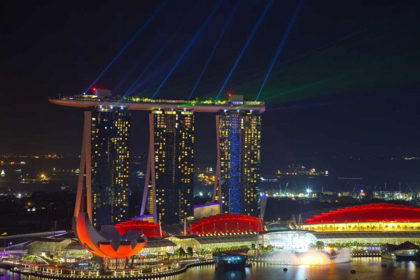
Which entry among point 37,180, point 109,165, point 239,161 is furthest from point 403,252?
point 37,180

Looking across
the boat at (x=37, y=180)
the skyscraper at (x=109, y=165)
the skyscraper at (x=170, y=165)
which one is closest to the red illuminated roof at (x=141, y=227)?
the skyscraper at (x=109, y=165)

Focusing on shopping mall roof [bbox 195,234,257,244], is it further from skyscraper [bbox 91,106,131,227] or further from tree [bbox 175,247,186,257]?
skyscraper [bbox 91,106,131,227]

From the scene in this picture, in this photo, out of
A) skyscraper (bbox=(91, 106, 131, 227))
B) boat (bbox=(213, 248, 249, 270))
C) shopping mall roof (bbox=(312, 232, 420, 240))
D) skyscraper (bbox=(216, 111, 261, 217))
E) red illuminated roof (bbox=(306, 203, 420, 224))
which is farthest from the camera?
skyscraper (bbox=(216, 111, 261, 217))

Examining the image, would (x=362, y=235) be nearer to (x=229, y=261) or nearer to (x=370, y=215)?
(x=370, y=215)

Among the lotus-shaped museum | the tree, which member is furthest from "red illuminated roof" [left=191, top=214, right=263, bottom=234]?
the lotus-shaped museum

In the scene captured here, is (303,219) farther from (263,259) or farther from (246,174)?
(263,259)

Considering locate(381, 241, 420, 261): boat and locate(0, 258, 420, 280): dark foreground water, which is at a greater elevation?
locate(381, 241, 420, 261): boat

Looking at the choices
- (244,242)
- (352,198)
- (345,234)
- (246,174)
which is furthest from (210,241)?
(352,198)
